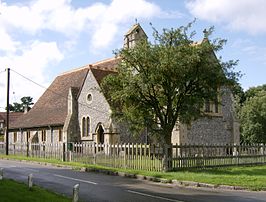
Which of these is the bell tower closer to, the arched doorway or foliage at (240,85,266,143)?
the arched doorway

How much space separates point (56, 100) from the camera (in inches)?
1984

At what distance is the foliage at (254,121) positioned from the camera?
59.2m

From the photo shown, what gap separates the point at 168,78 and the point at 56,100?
94.8ft

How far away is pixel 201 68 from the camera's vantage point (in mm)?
23797

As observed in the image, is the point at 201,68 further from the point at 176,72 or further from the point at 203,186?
the point at 203,186

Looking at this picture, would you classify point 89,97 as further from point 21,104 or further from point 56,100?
point 21,104

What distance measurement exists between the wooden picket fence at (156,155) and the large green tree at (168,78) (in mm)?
1755

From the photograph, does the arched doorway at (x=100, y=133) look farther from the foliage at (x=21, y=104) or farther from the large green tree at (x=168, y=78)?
the foliage at (x=21, y=104)

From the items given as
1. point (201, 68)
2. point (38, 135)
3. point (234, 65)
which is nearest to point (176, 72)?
point (201, 68)

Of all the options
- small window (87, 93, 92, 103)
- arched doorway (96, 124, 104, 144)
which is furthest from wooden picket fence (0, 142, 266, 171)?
small window (87, 93, 92, 103)

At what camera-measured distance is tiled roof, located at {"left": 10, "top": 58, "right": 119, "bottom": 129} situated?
1847 inches

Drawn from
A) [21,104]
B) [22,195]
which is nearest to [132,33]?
[22,195]

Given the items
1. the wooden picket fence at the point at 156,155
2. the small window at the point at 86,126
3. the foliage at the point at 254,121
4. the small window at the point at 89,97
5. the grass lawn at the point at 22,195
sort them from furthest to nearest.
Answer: the foliage at the point at 254,121
the small window at the point at 86,126
the small window at the point at 89,97
the wooden picket fence at the point at 156,155
the grass lawn at the point at 22,195

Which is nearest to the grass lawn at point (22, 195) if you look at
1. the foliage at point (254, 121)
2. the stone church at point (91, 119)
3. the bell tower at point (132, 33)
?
the stone church at point (91, 119)
